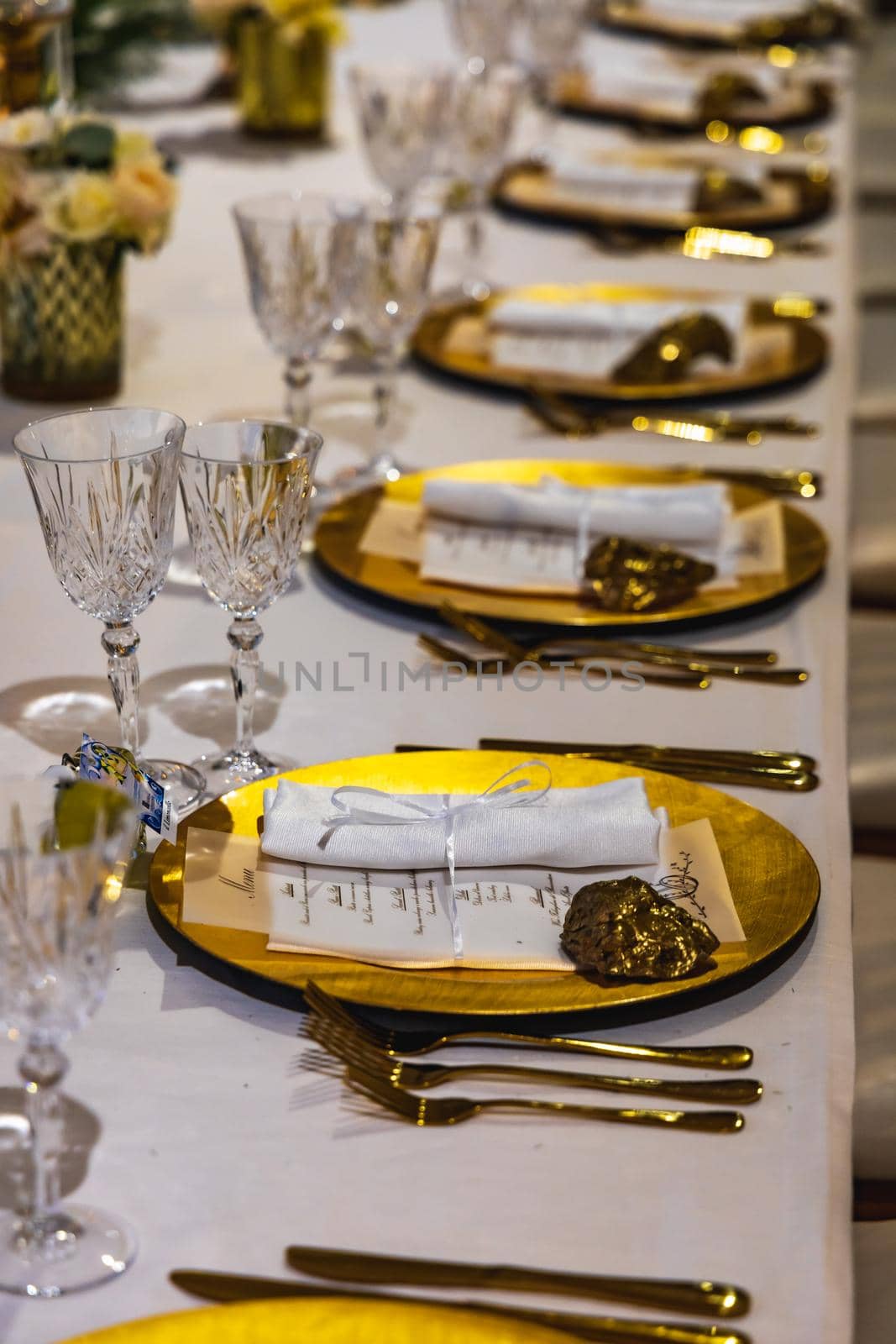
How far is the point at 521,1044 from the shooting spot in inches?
31.3

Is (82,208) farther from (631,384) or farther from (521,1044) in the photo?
(521,1044)

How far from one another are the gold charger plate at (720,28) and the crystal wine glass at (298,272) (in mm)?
2303

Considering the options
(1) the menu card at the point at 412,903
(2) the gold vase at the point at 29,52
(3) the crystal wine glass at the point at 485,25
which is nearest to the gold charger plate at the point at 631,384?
(2) the gold vase at the point at 29,52

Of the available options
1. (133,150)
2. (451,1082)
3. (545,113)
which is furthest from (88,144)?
(545,113)

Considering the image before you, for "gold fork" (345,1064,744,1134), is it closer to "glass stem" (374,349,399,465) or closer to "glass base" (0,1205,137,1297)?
"glass base" (0,1205,137,1297)

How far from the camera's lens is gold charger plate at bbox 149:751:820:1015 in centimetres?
80

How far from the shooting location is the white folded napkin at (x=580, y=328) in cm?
178

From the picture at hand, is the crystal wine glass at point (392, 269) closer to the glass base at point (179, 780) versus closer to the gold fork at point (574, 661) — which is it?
the gold fork at point (574, 661)

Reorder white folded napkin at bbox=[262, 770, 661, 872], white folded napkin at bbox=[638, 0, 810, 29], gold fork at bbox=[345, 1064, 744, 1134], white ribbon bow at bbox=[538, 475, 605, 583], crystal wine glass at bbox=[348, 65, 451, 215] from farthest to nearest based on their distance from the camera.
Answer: white folded napkin at bbox=[638, 0, 810, 29]
crystal wine glass at bbox=[348, 65, 451, 215]
white ribbon bow at bbox=[538, 475, 605, 583]
white folded napkin at bbox=[262, 770, 661, 872]
gold fork at bbox=[345, 1064, 744, 1134]

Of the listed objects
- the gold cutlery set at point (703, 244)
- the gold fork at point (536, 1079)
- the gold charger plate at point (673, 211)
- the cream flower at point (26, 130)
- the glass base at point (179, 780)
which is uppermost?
the cream flower at point (26, 130)

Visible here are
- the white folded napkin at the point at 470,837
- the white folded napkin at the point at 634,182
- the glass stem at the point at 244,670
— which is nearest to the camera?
the white folded napkin at the point at 470,837

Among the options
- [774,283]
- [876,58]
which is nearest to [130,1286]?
[774,283]

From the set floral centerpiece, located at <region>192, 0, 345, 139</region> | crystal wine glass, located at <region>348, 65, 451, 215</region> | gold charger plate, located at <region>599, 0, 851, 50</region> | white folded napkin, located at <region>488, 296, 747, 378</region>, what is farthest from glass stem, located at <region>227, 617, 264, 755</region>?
gold charger plate, located at <region>599, 0, 851, 50</region>

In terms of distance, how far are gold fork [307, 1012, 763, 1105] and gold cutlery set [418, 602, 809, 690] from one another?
0.46 meters
